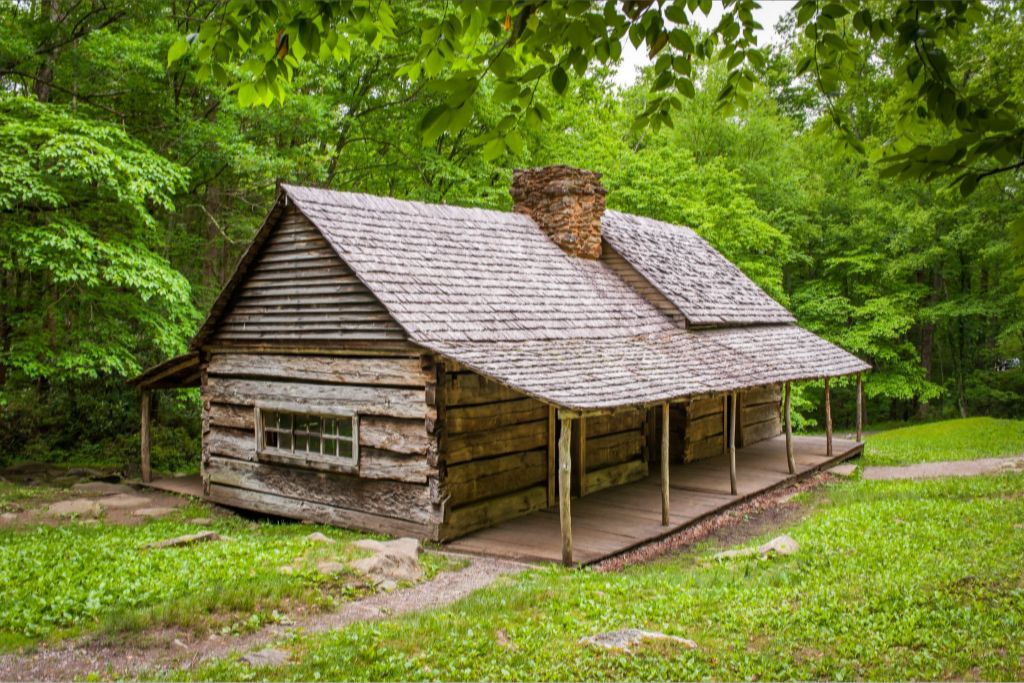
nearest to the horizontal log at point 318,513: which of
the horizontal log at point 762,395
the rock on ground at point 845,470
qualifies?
the rock on ground at point 845,470

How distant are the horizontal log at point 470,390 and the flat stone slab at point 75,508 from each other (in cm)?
650

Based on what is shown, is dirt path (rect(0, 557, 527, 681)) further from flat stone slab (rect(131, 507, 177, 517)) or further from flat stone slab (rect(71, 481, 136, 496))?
flat stone slab (rect(71, 481, 136, 496))

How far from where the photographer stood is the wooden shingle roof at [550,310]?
11.7 metres

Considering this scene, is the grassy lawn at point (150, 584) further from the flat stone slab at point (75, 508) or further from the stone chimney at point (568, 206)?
the stone chimney at point (568, 206)

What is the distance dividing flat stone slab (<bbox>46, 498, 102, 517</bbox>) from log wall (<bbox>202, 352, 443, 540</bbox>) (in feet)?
6.51

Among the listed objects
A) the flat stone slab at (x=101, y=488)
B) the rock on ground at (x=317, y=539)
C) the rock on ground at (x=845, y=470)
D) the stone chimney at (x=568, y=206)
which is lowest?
the rock on ground at (x=845, y=470)

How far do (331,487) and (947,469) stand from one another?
46.2ft

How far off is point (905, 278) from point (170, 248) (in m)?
27.3

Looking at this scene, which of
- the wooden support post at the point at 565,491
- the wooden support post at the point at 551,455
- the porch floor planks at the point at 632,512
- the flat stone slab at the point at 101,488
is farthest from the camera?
the flat stone slab at the point at 101,488

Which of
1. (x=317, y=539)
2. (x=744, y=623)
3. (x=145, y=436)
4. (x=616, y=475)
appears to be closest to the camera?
(x=744, y=623)

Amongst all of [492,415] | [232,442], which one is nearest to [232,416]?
[232,442]

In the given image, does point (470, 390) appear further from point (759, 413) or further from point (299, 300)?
point (759, 413)

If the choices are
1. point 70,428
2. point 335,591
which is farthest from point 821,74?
point 70,428

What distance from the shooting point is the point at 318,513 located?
12.9m
